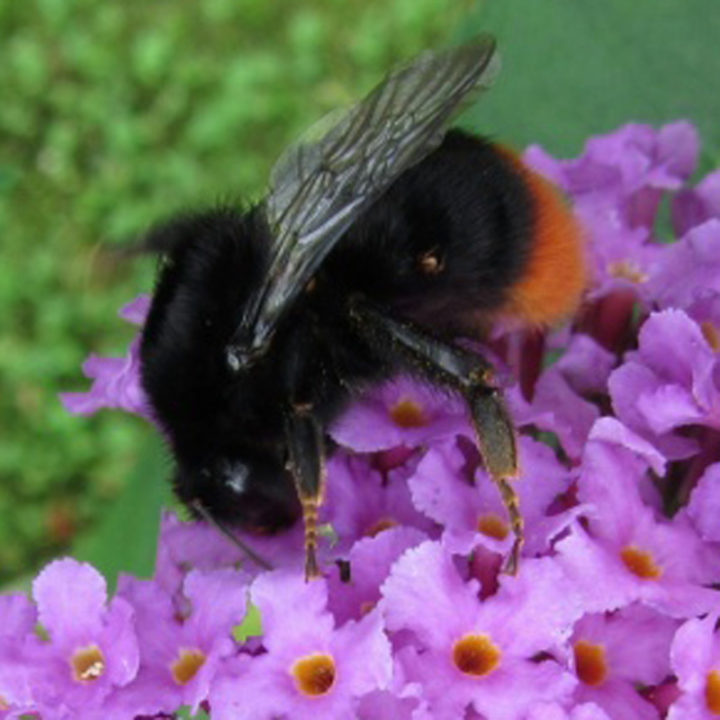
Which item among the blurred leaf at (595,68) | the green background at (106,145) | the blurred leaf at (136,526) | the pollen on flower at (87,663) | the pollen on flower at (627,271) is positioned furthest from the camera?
the green background at (106,145)

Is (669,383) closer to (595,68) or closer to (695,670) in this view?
(695,670)

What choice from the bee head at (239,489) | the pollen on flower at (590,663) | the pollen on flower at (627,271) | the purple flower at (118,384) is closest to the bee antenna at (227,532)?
the bee head at (239,489)

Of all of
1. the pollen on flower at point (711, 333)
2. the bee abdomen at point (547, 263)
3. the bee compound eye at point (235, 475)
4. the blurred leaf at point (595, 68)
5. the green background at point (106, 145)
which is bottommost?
the bee compound eye at point (235, 475)

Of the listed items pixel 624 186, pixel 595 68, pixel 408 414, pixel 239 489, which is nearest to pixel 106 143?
pixel 595 68

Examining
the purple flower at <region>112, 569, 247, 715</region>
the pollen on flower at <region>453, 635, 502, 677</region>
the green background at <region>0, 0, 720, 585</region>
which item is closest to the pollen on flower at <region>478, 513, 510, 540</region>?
the pollen on flower at <region>453, 635, 502, 677</region>

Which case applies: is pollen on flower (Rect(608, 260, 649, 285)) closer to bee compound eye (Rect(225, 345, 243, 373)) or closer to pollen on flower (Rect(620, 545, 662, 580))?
pollen on flower (Rect(620, 545, 662, 580))

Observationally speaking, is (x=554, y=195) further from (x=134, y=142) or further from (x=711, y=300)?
(x=134, y=142)

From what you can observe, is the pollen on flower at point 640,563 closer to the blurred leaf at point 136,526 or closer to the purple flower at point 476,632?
the purple flower at point 476,632

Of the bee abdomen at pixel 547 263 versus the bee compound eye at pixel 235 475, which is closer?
the bee compound eye at pixel 235 475
